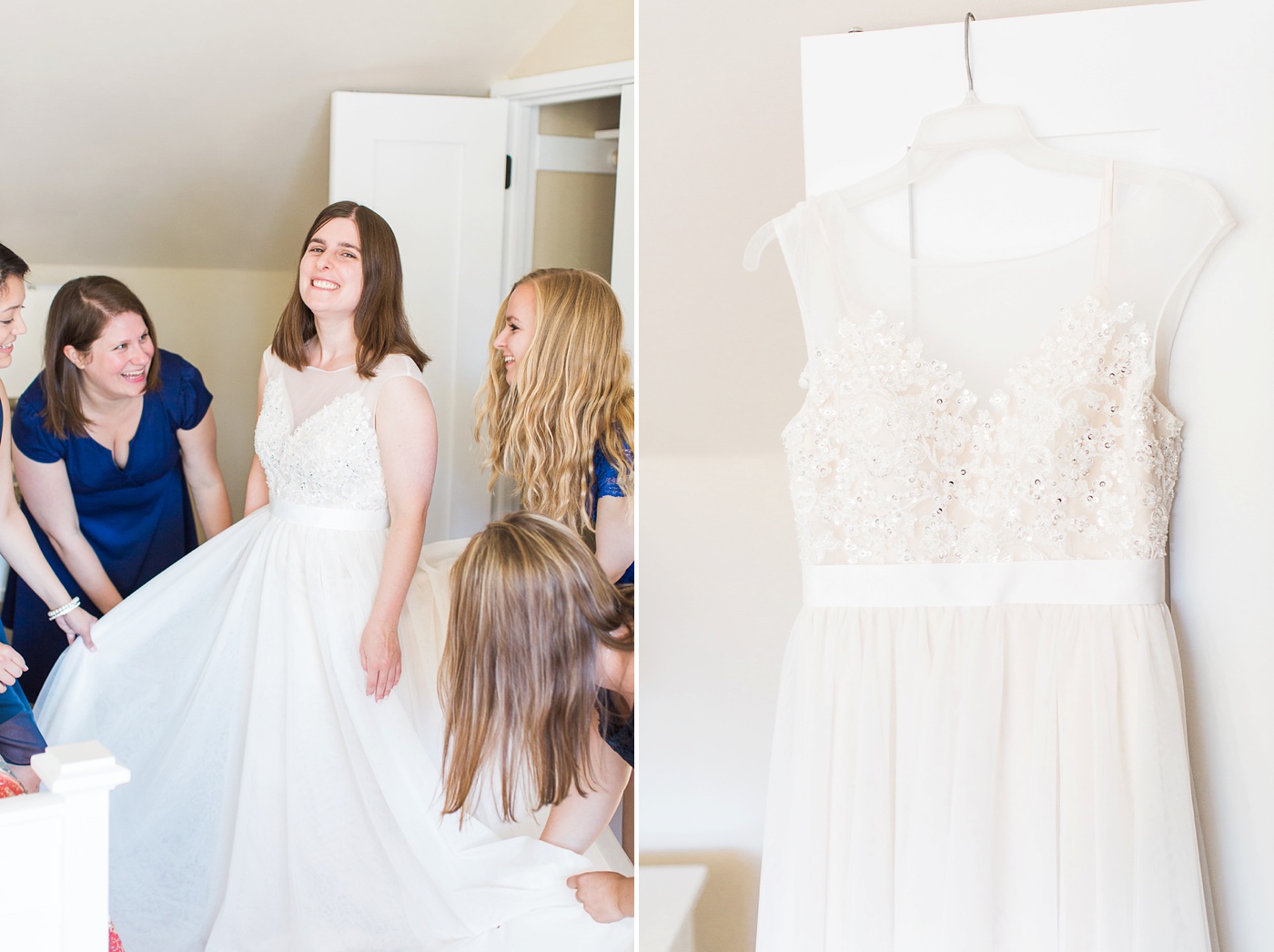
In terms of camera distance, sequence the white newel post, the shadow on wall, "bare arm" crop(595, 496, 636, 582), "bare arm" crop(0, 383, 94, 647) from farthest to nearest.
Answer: the shadow on wall, "bare arm" crop(595, 496, 636, 582), "bare arm" crop(0, 383, 94, 647), the white newel post

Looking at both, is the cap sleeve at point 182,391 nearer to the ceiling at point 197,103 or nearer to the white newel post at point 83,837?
the ceiling at point 197,103

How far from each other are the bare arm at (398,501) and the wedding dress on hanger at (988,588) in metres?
0.45

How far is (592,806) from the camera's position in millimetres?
1276

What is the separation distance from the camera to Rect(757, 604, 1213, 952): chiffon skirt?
1.05m

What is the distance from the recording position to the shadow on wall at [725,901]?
5.96ft

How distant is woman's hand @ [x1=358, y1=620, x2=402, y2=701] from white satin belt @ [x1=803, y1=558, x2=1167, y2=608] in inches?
20.2

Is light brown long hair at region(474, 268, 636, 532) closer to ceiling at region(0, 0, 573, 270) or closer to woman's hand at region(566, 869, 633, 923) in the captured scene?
ceiling at region(0, 0, 573, 270)

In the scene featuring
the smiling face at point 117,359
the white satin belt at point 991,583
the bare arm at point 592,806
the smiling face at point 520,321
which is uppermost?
the smiling face at point 520,321

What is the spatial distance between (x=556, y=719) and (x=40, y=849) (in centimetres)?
58

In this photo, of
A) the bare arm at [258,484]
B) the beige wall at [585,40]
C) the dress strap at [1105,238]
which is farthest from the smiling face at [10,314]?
the dress strap at [1105,238]

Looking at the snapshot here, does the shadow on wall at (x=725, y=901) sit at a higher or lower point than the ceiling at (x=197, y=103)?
lower

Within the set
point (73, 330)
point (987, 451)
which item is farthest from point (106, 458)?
point (987, 451)

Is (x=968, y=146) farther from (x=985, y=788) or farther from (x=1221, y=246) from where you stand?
(x=985, y=788)

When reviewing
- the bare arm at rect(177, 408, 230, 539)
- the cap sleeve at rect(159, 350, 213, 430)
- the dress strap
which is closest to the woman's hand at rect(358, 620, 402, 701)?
the bare arm at rect(177, 408, 230, 539)
